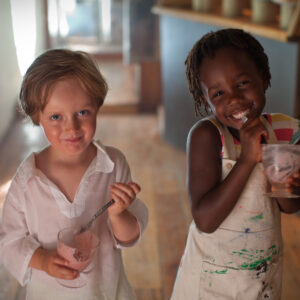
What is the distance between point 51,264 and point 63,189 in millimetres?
176

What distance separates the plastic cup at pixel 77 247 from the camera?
1.02 meters

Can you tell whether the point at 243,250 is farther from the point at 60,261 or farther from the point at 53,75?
the point at 53,75

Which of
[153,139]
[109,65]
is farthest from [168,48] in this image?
[109,65]

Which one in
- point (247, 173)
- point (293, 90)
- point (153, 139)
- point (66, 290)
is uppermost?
point (247, 173)

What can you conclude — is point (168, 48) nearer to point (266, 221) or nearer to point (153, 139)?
point (153, 139)

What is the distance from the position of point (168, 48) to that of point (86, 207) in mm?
2664

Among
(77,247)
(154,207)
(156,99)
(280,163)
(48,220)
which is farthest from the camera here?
(156,99)

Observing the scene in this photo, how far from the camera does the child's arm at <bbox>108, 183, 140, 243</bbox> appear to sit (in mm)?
1020

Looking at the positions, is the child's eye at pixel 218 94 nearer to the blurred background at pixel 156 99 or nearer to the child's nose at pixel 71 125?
the child's nose at pixel 71 125

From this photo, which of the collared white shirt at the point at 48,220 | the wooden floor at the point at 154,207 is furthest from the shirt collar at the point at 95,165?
the wooden floor at the point at 154,207

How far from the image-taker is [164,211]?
109 inches

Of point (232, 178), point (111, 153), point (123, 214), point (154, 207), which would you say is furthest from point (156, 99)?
point (232, 178)

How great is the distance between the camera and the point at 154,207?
9.31 ft

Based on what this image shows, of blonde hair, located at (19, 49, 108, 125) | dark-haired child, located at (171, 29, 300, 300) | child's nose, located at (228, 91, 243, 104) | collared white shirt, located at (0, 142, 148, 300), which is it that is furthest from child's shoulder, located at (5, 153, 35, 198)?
child's nose, located at (228, 91, 243, 104)
